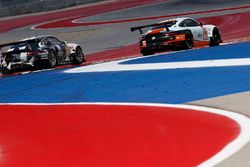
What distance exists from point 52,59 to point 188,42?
4.37 meters

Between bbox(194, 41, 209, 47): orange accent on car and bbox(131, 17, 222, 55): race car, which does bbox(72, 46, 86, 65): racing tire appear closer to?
bbox(131, 17, 222, 55): race car

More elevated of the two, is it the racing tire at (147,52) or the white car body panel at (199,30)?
the white car body panel at (199,30)

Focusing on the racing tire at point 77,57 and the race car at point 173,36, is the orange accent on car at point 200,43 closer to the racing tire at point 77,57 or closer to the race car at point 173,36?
the race car at point 173,36

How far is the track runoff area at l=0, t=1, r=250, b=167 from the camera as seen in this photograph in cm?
602

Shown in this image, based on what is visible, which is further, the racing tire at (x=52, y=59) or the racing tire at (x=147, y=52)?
the racing tire at (x=147, y=52)

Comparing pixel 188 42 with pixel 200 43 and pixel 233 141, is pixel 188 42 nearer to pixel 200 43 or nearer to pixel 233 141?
pixel 200 43

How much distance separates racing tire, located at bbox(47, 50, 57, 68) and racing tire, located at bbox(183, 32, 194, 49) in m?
4.18

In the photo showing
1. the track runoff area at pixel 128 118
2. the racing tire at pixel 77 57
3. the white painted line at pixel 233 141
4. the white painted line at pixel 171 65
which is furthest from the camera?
the racing tire at pixel 77 57

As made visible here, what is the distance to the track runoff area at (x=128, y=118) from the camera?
237 inches

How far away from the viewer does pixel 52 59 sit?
62.1ft

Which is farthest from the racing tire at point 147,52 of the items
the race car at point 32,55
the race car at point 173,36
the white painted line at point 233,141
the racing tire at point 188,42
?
the white painted line at point 233,141

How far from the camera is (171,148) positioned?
606 centimetres

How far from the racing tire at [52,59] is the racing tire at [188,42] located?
418 centimetres

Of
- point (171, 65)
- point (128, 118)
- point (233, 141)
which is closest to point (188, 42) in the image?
point (171, 65)
